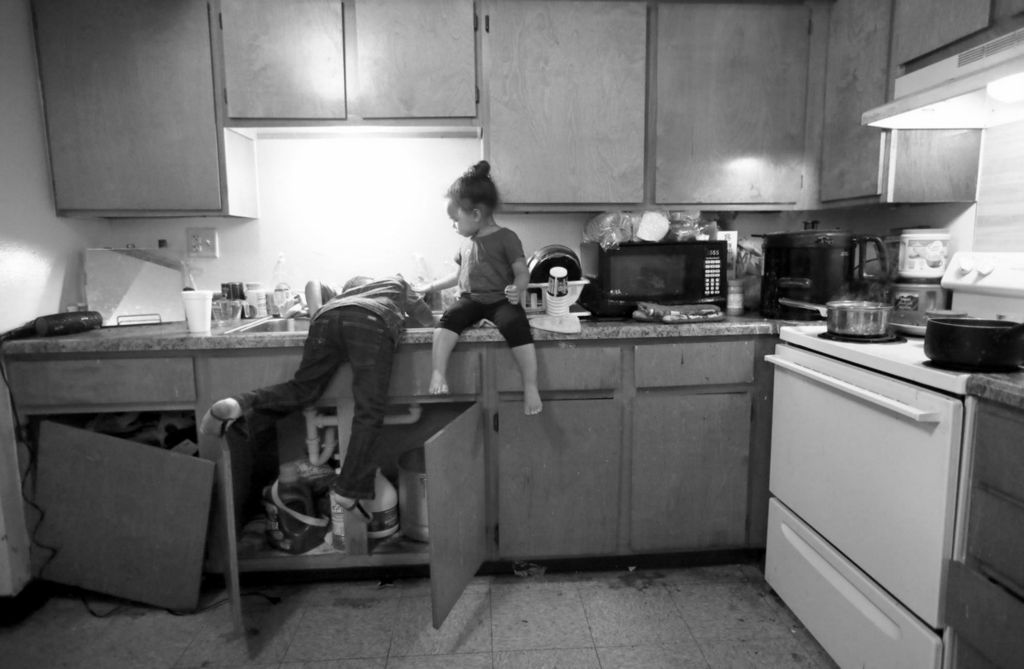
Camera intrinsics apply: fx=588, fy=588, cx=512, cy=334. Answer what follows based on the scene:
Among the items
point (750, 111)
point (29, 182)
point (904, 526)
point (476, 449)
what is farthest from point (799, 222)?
point (29, 182)

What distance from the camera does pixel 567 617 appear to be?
1.86 m

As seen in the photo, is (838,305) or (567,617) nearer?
(838,305)

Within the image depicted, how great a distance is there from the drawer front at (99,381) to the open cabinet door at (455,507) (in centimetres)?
89

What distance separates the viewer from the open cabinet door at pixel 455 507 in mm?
1579

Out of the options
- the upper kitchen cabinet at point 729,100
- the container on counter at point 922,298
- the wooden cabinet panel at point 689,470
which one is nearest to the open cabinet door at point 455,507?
the wooden cabinet panel at point 689,470

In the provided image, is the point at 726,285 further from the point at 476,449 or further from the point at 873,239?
the point at 476,449

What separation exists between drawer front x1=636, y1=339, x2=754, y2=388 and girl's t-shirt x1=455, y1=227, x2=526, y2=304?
0.51 m

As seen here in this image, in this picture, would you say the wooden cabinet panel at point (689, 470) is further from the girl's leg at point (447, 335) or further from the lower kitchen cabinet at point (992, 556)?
the lower kitchen cabinet at point (992, 556)

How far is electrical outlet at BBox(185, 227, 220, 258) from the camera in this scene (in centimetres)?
237

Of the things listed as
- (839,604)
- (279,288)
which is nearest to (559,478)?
(839,604)

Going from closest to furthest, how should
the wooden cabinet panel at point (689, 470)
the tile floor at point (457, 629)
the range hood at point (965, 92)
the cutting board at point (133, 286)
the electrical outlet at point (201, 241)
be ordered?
the range hood at point (965, 92) < the tile floor at point (457, 629) < the wooden cabinet panel at point (689, 470) < the cutting board at point (133, 286) < the electrical outlet at point (201, 241)

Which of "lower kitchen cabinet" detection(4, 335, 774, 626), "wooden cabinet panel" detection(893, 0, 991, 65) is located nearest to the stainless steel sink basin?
"lower kitchen cabinet" detection(4, 335, 774, 626)

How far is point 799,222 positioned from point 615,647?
6.16 ft

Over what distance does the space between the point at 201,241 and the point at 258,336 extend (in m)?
0.77
